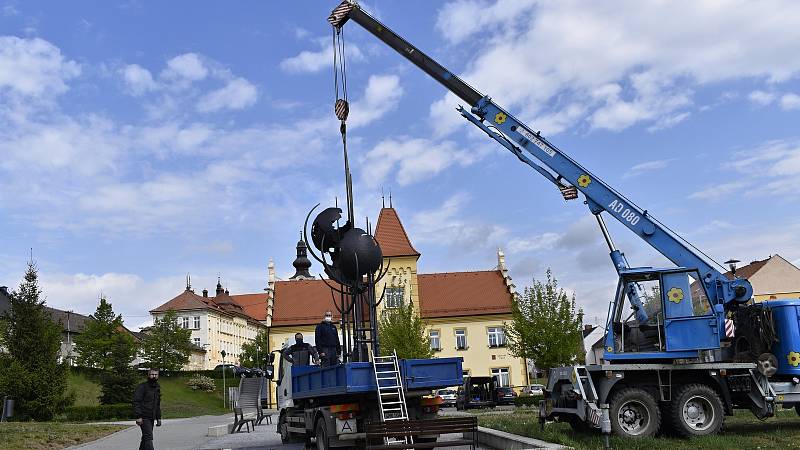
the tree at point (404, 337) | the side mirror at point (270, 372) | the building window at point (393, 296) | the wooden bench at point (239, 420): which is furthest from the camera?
the building window at point (393, 296)

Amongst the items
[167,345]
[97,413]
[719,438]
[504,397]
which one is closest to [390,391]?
[719,438]

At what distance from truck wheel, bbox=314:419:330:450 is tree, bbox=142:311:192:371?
55306 mm

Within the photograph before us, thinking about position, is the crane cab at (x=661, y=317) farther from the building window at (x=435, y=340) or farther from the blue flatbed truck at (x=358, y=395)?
the building window at (x=435, y=340)

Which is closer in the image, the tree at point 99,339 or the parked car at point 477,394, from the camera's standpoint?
the parked car at point 477,394

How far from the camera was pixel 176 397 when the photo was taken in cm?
5222

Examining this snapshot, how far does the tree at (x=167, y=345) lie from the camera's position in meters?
65.4

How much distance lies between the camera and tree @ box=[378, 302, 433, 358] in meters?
42.8

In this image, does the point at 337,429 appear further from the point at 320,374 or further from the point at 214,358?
the point at 214,358

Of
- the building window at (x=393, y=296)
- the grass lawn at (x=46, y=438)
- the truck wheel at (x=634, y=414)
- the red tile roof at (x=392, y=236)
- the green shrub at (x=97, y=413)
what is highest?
the red tile roof at (x=392, y=236)

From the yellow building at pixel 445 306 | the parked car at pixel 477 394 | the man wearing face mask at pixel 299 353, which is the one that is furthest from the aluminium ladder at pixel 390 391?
the yellow building at pixel 445 306

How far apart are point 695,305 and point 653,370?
1.62 meters

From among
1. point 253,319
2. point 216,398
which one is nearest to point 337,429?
point 216,398

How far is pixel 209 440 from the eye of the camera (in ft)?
62.6

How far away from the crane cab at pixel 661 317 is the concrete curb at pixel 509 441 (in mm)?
2702
